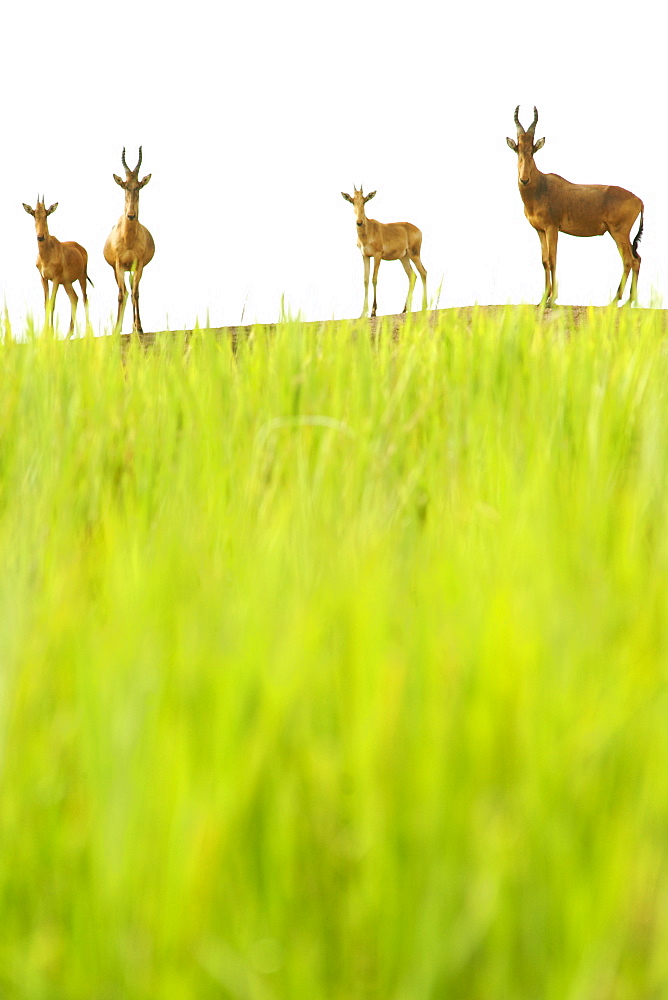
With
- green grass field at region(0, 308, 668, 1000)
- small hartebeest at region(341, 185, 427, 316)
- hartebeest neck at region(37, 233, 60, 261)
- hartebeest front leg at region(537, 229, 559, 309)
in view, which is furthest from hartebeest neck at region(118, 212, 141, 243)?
green grass field at region(0, 308, 668, 1000)

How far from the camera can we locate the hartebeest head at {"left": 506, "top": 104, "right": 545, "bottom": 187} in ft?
28.8

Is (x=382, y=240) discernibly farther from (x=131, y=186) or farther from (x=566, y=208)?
(x=131, y=186)

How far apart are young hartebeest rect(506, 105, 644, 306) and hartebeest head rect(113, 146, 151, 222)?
345 centimetres

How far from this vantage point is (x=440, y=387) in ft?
10.8

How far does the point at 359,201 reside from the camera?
11844 millimetres

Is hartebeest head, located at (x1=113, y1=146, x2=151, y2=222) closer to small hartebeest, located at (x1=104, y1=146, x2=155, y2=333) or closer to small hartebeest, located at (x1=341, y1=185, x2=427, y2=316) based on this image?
small hartebeest, located at (x1=104, y1=146, x2=155, y2=333)

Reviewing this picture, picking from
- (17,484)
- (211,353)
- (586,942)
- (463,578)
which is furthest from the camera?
(211,353)

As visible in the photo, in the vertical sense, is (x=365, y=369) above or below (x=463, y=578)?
above

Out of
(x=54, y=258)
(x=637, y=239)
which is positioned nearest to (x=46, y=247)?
(x=54, y=258)

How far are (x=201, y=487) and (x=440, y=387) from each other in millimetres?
1167

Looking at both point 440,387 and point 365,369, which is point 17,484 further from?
point 440,387

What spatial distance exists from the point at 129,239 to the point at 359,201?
10.9ft

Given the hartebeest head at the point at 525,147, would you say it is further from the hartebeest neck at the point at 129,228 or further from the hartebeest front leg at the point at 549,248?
the hartebeest neck at the point at 129,228

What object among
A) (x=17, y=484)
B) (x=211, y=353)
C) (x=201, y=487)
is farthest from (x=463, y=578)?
(x=211, y=353)
